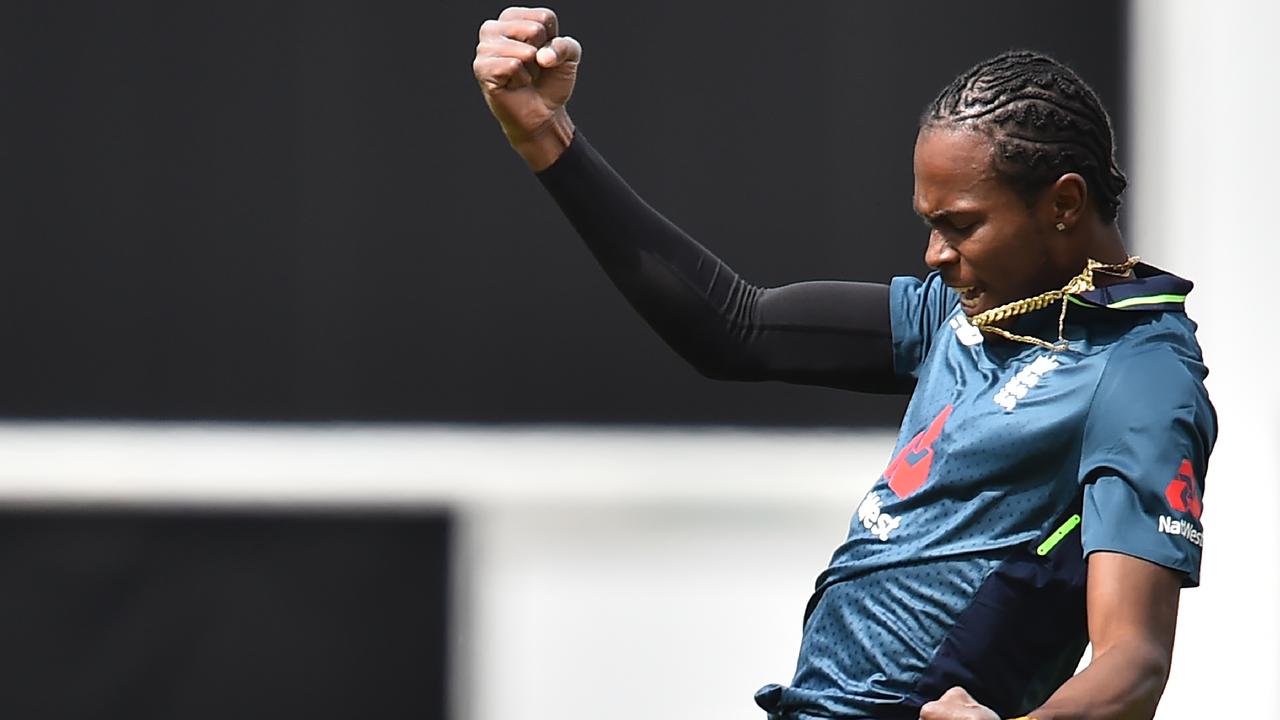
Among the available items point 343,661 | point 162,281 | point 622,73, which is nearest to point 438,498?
point 343,661

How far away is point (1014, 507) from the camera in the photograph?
198cm

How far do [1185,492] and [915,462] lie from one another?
0.32 meters

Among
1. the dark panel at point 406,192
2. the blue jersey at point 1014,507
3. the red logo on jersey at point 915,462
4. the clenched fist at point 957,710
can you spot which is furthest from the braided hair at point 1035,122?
the dark panel at point 406,192

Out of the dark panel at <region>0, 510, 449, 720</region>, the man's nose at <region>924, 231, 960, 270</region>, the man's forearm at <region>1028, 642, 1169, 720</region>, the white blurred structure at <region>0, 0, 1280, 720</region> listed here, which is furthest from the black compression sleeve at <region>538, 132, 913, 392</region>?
the dark panel at <region>0, 510, 449, 720</region>

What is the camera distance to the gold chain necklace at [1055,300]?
6.62 feet

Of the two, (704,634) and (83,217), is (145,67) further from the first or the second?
(704,634)

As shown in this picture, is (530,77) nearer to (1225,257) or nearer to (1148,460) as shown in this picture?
(1148,460)

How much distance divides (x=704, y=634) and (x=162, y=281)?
4.11 ft

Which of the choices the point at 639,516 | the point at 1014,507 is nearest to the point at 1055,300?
the point at 1014,507

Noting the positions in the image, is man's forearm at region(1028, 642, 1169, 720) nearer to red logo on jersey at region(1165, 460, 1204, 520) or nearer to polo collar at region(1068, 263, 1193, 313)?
red logo on jersey at region(1165, 460, 1204, 520)

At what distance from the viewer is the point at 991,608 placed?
198 centimetres

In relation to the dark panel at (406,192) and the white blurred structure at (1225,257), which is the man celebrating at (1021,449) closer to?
the dark panel at (406,192)

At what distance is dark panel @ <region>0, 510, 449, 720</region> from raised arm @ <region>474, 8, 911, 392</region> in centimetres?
146

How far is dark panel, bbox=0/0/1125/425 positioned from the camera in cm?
367
